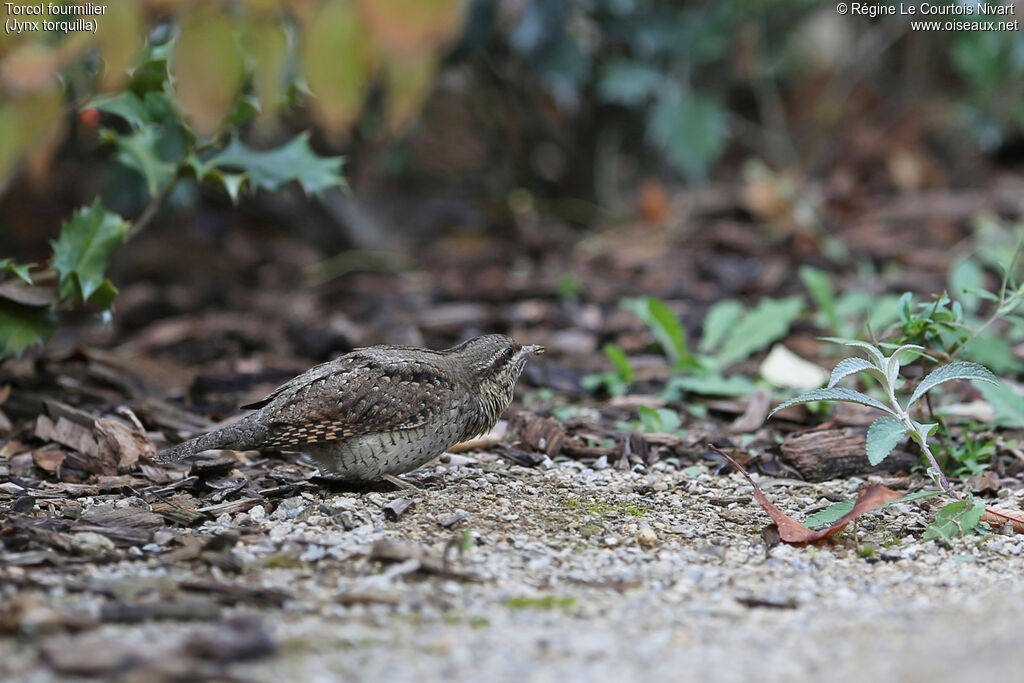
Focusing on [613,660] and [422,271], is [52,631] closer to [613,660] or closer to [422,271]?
[613,660]

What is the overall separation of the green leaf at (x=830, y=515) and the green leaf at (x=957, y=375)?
400 mm

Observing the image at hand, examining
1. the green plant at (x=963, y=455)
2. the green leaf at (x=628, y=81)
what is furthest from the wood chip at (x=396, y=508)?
the green leaf at (x=628, y=81)

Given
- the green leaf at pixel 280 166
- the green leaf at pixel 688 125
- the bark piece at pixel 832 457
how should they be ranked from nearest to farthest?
the bark piece at pixel 832 457 < the green leaf at pixel 280 166 < the green leaf at pixel 688 125

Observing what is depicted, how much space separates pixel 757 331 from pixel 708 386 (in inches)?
30.4

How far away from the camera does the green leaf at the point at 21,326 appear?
439 cm

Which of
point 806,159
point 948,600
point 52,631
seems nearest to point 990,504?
point 948,600

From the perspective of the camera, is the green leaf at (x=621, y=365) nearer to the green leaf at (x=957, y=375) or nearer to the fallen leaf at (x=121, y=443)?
the green leaf at (x=957, y=375)

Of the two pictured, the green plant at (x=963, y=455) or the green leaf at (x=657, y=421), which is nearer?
the green plant at (x=963, y=455)

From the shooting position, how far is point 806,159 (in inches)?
370

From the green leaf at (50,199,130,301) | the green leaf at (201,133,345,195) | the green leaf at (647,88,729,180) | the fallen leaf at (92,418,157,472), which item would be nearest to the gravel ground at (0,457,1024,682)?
the fallen leaf at (92,418,157,472)

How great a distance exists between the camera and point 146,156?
473 centimetres

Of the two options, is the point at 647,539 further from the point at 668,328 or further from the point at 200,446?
the point at 668,328

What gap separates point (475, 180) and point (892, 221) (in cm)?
352

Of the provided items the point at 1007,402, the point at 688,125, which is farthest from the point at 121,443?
the point at 688,125
